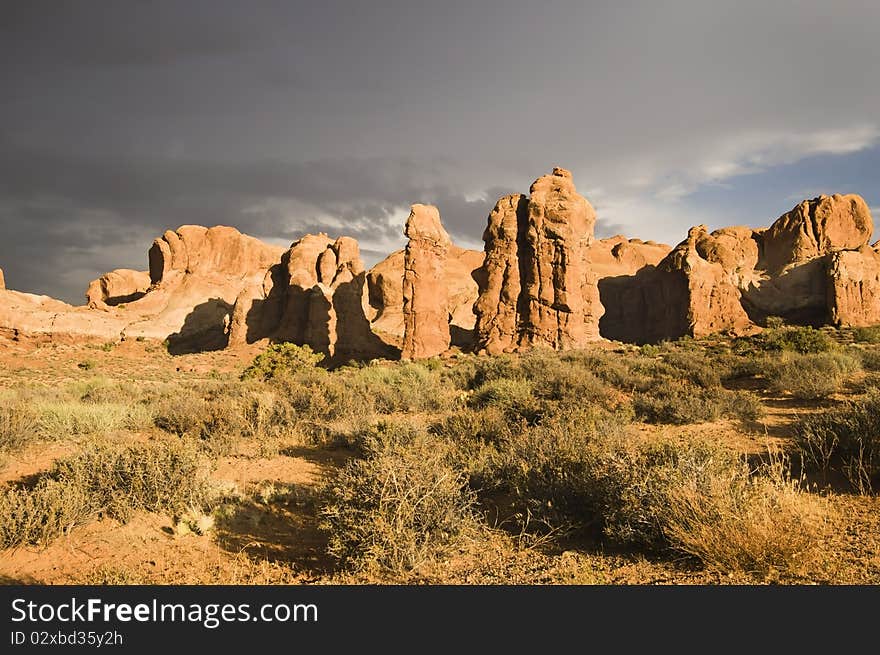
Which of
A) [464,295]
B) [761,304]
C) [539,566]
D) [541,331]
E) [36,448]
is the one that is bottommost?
[539,566]

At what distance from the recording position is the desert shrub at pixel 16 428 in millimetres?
A: 7552

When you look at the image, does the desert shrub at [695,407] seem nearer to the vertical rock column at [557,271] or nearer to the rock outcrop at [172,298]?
the vertical rock column at [557,271]

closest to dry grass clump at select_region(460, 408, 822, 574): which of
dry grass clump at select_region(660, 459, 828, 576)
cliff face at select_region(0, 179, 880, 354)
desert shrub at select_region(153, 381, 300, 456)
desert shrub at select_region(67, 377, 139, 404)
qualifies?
dry grass clump at select_region(660, 459, 828, 576)

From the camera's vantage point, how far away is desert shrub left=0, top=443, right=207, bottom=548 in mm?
4609

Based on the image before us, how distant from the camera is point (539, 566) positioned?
396cm

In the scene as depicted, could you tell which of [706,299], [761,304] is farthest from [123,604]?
[761,304]

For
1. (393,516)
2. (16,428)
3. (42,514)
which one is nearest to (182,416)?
(16,428)

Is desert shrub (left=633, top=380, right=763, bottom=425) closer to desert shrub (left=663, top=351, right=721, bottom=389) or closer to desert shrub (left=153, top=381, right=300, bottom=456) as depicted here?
desert shrub (left=663, top=351, right=721, bottom=389)

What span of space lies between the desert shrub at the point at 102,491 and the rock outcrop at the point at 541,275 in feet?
88.9

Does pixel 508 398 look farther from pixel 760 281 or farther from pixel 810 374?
pixel 760 281

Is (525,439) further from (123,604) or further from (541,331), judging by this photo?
(541,331)

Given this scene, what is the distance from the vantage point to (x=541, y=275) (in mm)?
32969

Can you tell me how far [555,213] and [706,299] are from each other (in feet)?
53.5

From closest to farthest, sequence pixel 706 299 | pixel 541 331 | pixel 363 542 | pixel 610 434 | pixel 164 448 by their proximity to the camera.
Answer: pixel 363 542, pixel 164 448, pixel 610 434, pixel 541 331, pixel 706 299
